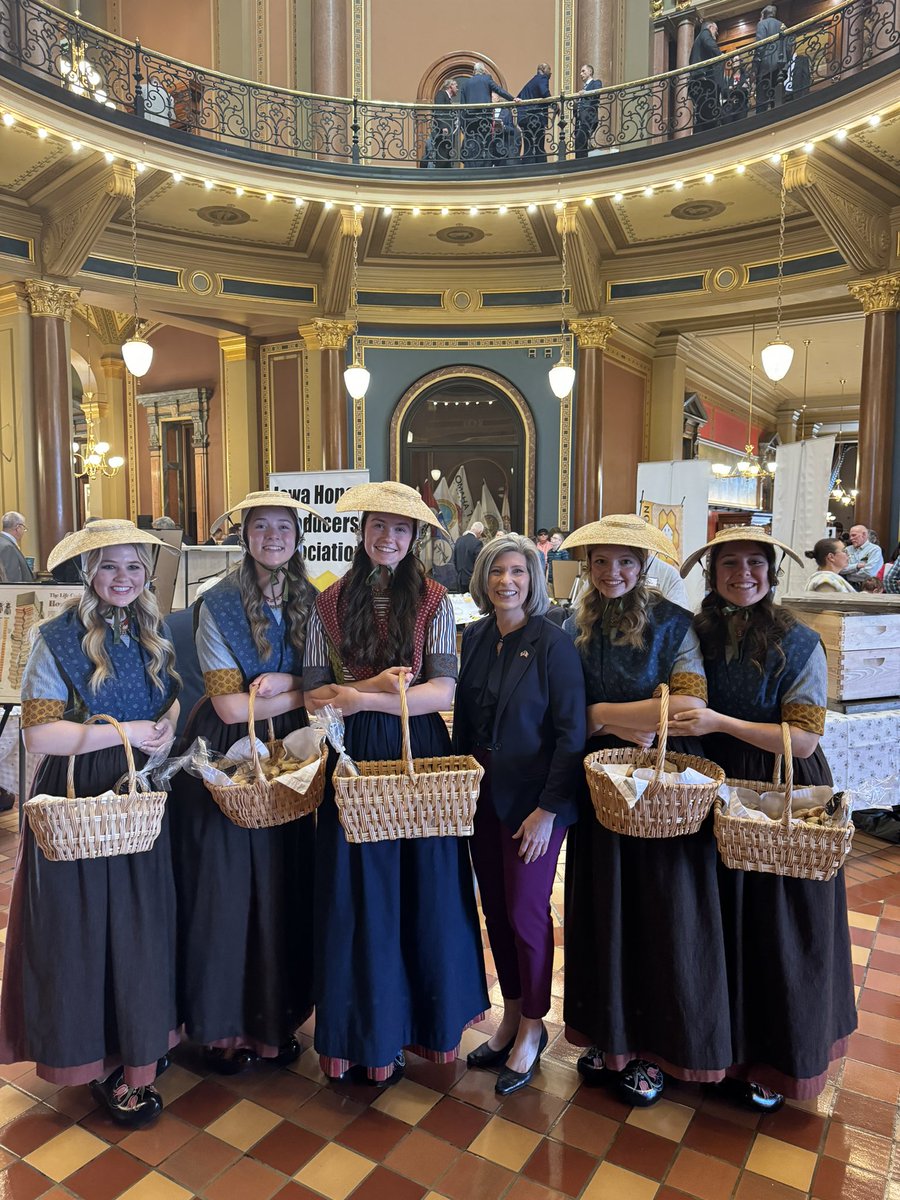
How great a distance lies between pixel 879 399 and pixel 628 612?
762cm

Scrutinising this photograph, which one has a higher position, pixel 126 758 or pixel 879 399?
pixel 879 399

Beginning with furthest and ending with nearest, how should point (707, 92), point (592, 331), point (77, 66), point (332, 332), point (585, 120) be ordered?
point (332, 332) → point (592, 331) → point (585, 120) → point (707, 92) → point (77, 66)

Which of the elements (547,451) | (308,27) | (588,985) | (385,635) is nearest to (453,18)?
(308,27)

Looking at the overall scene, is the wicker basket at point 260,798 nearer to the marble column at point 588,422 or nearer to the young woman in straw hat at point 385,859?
the young woman in straw hat at point 385,859

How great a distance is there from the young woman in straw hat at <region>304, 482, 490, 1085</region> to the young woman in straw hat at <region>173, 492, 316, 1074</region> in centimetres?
14

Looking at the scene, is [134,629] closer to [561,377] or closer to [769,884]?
[769,884]

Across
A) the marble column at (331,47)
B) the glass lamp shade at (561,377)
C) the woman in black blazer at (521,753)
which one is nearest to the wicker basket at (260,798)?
the woman in black blazer at (521,753)

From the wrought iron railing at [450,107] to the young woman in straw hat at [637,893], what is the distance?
6643mm

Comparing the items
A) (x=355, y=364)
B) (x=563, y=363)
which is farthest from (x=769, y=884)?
(x=355, y=364)

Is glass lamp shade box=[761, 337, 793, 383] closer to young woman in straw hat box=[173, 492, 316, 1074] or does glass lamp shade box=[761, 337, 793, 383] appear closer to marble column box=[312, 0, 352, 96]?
young woman in straw hat box=[173, 492, 316, 1074]

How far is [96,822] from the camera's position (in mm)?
1840

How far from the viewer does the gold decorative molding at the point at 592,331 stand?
10.1 metres

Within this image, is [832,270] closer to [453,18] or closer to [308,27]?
[453,18]

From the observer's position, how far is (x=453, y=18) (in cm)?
1034
